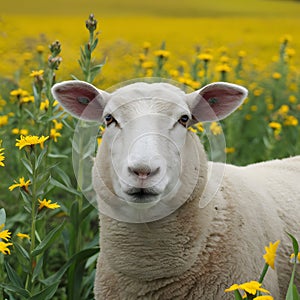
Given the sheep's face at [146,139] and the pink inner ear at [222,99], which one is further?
the pink inner ear at [222,99]

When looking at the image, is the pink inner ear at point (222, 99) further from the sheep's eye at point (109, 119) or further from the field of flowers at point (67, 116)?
the sheep's eye at point (109, 119)

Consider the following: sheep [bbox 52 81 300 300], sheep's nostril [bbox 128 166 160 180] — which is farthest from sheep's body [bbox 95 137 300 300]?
sheep's nostril [bbox 128 166 160 180]

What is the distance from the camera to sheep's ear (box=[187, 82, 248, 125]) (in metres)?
2.68

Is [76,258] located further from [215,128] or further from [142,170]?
[142,170]

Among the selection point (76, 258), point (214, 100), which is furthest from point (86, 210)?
point (214, 100)

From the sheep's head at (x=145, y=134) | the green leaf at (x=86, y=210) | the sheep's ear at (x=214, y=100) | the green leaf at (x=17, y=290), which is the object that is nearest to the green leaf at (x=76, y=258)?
the green leaf at (x=86, y=210)

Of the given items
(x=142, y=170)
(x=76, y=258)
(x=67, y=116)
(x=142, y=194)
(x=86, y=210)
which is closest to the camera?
(x=142, y=170)

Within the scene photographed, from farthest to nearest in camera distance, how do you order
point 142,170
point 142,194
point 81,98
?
point 81,98 < point 142,194 < point 142,170

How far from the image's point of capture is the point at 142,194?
2.29m

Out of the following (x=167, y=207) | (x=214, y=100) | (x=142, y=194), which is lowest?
(x=167, y=207)

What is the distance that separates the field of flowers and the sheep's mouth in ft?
1.62

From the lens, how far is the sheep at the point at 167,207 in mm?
2453

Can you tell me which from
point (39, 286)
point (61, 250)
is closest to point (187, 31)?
point (61, 250)

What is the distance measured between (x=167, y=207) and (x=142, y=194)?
1.01ft
